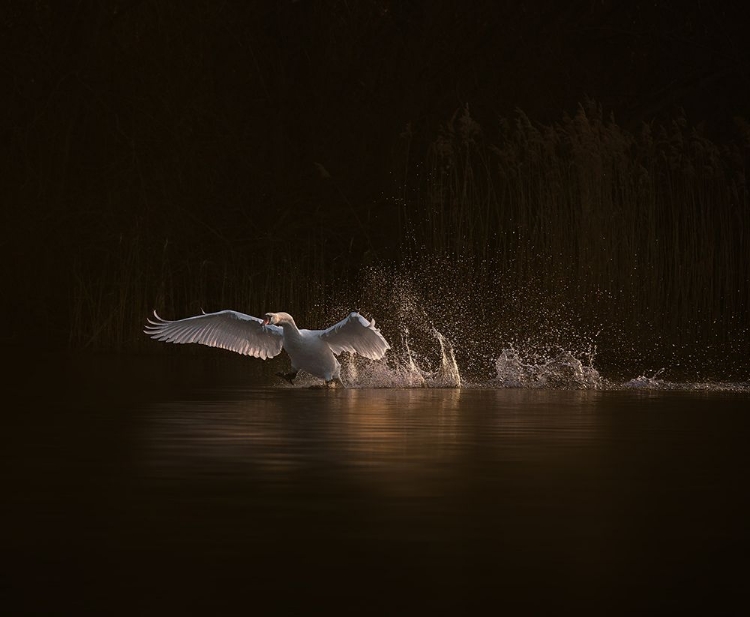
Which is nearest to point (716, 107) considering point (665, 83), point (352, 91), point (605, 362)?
point (665, 83)

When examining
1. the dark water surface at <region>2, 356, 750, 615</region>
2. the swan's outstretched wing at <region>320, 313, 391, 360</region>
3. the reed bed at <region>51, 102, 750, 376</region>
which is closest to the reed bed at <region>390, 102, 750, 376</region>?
the reed bed at <region>51, 102, 750, 376</region>

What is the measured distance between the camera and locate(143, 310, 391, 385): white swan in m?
14.6

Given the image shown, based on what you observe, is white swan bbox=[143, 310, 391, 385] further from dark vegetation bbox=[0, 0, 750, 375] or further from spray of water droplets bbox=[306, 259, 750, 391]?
dark vegetation bbox=[0, 0, 750, 375]

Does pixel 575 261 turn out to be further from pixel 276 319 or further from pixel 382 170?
pixel 382 170

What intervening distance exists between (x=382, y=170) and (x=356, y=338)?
31.4 ft

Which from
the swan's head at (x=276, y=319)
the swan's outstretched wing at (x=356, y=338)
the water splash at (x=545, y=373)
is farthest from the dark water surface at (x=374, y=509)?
the water splash at (x=545, y=373)

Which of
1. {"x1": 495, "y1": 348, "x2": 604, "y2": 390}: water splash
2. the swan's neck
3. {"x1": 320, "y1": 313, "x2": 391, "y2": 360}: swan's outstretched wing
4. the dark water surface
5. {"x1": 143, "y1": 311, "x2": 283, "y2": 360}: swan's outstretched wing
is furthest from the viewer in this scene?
{"x1": 143, "y1": 311, "x2": 283, "y2": 360}: swan's outstretched wing

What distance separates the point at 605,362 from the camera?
16.9 m

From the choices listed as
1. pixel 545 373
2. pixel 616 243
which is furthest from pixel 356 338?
pixel 616 243

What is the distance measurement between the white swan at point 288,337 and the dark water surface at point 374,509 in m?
1.94

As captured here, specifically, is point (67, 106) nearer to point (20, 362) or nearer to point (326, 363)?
point (20, 362)

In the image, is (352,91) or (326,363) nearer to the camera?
(326,363)

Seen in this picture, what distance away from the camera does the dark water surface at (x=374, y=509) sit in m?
5.31

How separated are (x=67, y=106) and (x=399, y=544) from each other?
59.0 feet
